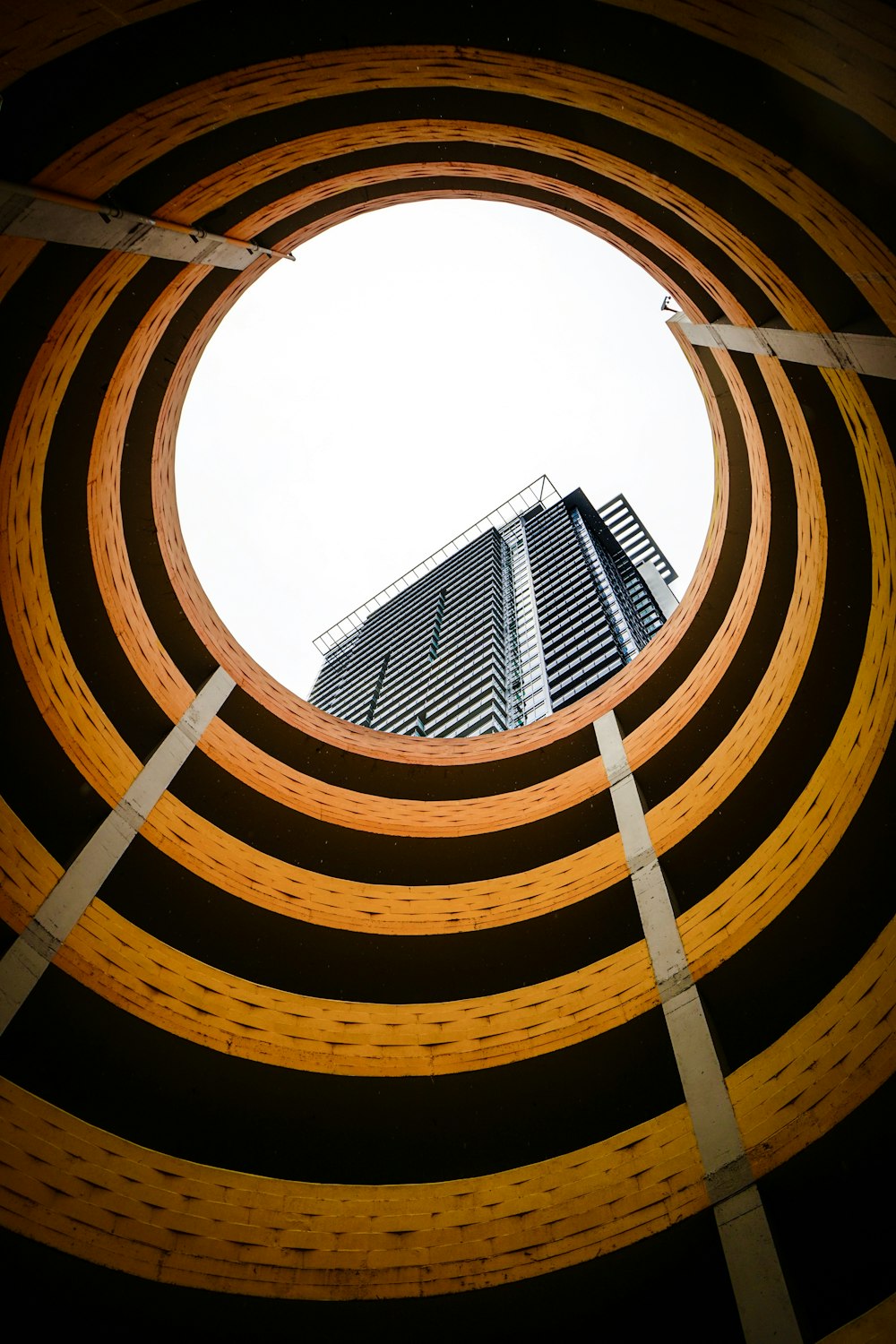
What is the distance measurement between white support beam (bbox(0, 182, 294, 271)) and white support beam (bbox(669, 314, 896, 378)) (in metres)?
6.22

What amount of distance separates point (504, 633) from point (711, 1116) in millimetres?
35396

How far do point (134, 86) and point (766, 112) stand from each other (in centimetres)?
477

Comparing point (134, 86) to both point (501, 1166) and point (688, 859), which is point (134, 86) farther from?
point (501, 1166)

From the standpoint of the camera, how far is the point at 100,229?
5.74 metres

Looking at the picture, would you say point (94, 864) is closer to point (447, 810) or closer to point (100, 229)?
point (447, 810)

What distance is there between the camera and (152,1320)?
6023 millimetres

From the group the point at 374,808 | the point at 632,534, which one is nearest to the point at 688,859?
the point at 374,808

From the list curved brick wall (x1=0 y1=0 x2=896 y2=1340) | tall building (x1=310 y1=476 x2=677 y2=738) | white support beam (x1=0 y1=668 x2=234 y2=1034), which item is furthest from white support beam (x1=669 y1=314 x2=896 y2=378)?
tall building (x1=310 y1=476 x2=677 y2=738)

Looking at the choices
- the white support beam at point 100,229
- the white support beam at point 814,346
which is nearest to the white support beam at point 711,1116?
the white support beam at point 814,346

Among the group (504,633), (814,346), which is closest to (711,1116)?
(814,346)

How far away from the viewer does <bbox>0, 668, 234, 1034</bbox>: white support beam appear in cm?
668

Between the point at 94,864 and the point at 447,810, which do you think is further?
the point at 447,810

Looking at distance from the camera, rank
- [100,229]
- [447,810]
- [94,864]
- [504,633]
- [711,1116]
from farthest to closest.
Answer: [504,633]
[447,810]
[94,864]
[711,1116]
[100,229]

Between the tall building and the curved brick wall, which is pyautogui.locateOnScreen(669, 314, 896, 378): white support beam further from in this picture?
the tall building
